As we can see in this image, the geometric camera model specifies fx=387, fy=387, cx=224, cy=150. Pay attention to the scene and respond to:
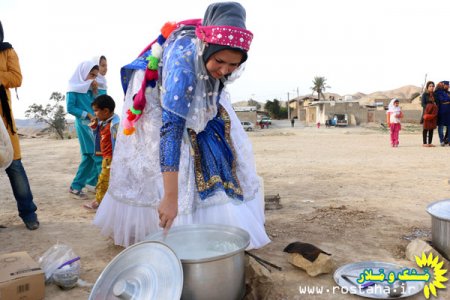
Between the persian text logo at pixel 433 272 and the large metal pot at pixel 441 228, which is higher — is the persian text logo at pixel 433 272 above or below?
below

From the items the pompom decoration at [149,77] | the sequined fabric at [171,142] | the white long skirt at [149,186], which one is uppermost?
the pompom decoration at [149,77]

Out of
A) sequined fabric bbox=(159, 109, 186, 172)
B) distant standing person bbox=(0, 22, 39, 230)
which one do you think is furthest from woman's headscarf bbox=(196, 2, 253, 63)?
distant standing person bbox=(0, 22, 39, 230)

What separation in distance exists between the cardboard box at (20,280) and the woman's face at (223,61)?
5.09 ft

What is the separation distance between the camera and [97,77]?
201 inches

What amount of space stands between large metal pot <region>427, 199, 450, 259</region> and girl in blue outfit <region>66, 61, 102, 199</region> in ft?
12.0

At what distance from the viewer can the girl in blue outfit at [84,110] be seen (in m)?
4.83

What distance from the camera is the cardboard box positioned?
7.06 feet

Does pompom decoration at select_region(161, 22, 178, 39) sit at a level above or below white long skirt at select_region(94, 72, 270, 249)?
above

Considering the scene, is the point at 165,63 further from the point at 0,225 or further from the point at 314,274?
the point at 0,225

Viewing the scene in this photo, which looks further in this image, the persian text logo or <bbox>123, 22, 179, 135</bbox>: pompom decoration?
<bbox>123, 22, 179, 135</bbox>: pompom decoration

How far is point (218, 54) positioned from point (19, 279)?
66.2 inches

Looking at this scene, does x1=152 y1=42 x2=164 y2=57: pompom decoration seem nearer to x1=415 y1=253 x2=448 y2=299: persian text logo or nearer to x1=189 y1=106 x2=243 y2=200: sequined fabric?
x1=189 y1=106 x2=243 y2=200: sequined fabric

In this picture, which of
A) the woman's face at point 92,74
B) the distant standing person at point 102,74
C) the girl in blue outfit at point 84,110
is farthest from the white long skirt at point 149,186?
the distant standing person at point 102,74

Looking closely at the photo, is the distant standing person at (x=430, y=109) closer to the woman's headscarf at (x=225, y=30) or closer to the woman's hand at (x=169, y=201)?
the woman's headscarf at (x=225, y=30)
